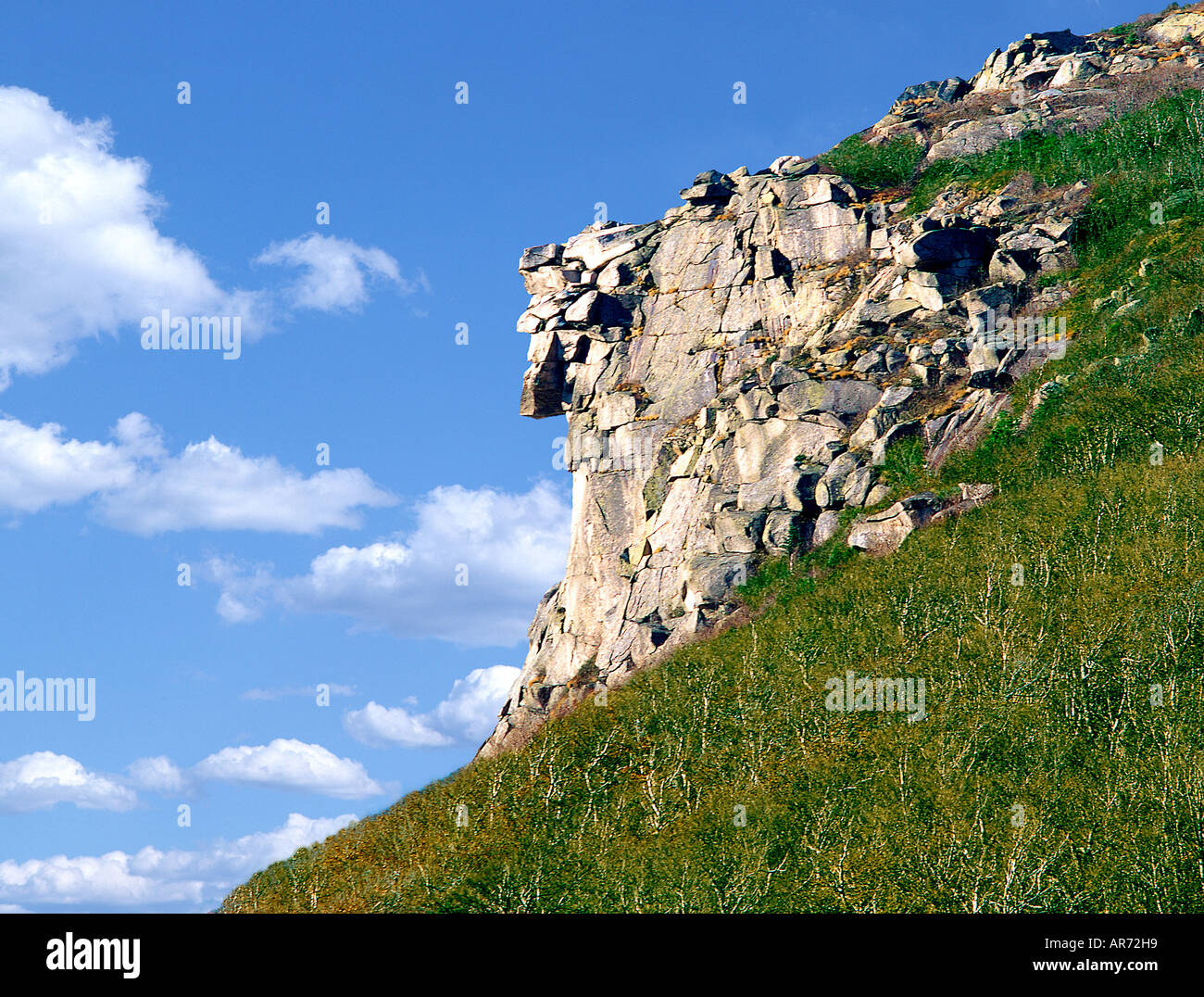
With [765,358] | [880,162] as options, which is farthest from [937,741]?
[880,162]

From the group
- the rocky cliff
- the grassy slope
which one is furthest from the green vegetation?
the grassy slope

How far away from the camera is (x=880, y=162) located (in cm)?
4594

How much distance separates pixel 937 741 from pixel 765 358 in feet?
73.7

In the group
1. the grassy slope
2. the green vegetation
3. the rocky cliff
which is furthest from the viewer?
the green vegetation

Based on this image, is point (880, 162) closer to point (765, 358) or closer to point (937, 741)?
point (765, 358)

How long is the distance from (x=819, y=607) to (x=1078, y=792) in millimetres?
10960

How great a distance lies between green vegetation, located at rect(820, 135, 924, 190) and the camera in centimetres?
4525

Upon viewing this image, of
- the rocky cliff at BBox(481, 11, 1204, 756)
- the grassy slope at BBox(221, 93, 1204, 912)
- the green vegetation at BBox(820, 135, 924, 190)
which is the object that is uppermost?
the green vegetation at BBox(820, 135, 924, 190)

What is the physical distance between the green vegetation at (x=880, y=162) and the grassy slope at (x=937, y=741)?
49.0ft

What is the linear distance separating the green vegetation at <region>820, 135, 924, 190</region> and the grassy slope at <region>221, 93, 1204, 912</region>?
49.0 ft

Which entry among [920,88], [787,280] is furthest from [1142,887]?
[920,88]

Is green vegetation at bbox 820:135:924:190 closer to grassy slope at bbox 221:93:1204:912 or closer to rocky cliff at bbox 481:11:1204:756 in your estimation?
rocky cliff at bbox 481:11:1204:756

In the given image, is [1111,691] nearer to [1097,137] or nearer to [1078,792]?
[1078,792]

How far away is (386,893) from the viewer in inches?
760
